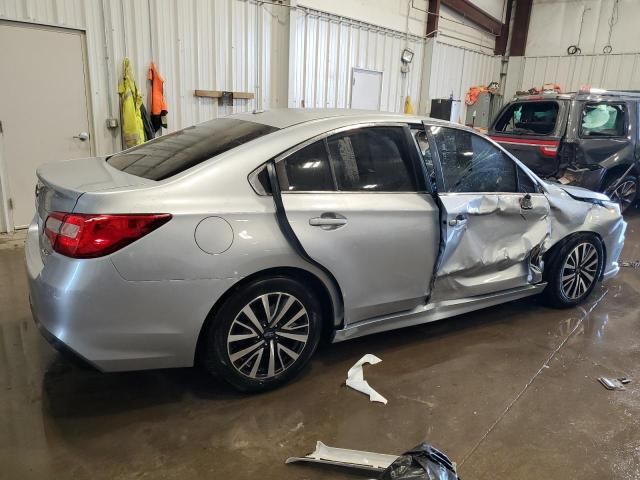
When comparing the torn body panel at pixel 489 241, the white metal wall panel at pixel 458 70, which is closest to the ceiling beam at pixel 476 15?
the white metal wall panel at pixel 458 70

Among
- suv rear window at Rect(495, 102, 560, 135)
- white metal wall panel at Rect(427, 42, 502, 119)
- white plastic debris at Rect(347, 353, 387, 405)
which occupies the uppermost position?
white metal wall panel at Rect(427, 42, 502, 119)

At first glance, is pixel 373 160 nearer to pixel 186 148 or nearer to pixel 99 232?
pixel 186 148

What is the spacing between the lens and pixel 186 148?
2.72m

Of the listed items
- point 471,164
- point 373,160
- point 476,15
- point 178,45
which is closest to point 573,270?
point 471,164

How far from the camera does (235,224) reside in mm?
2320

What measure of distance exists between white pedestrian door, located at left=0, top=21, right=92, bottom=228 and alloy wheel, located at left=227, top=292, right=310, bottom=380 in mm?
4266

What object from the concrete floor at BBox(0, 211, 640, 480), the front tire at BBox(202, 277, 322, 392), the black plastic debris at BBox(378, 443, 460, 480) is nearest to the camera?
the black plastic debris at BBox(378, 443, 460, 480)

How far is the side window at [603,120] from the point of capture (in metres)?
6.64

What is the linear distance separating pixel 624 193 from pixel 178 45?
6.75 m

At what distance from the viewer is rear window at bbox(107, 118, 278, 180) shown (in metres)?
2.49

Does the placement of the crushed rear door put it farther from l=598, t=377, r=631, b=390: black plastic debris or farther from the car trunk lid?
the car trunk lid

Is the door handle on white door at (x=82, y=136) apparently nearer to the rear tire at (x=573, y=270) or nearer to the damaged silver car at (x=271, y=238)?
the damaged silver car at (x=271, y=238)

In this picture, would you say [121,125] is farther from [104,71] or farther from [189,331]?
[189,331]

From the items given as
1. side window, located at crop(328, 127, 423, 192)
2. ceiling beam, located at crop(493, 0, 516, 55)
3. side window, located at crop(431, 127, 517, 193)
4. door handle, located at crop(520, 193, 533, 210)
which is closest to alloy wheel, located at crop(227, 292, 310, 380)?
side window, located at crop(328, 127, 423, 192)
